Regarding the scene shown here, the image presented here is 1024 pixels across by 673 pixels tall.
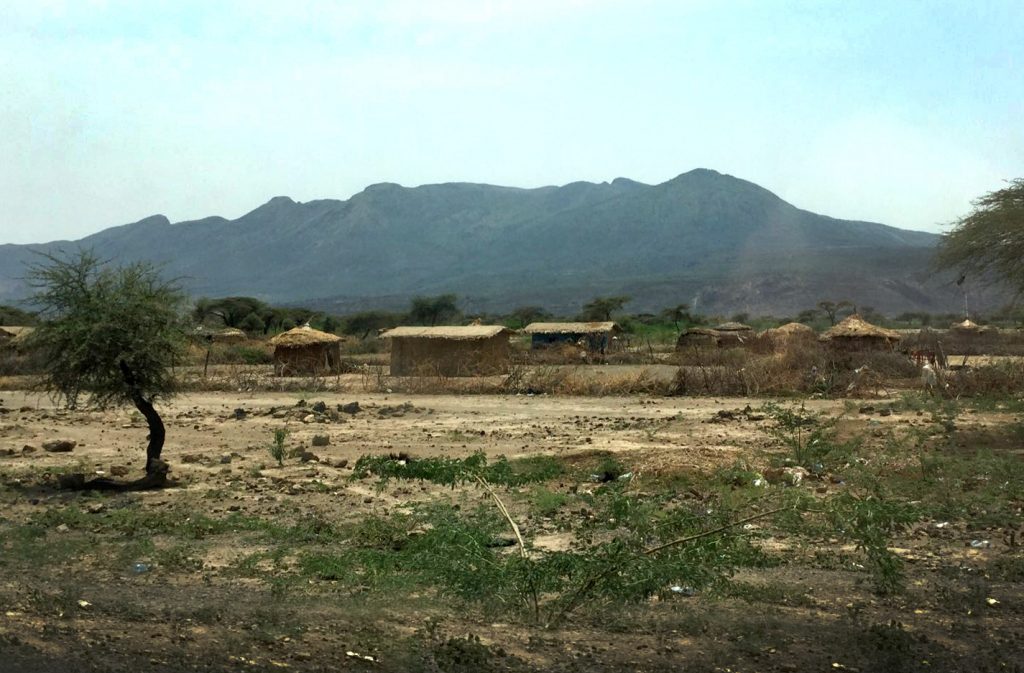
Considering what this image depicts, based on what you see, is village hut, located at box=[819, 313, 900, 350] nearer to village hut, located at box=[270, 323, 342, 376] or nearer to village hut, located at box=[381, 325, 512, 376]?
village hut, located at box=[381, 325, 512, 376]

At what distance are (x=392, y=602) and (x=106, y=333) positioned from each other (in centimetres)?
717

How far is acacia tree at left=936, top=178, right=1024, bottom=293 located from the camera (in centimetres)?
1719

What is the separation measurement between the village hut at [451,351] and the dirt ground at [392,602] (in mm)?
18304

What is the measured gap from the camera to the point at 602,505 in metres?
9.59

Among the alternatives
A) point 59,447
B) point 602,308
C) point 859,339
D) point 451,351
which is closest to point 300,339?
point 451,351

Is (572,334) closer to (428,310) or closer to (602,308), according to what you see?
(602,308)

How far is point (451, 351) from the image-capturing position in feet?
109

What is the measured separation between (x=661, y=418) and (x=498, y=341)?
16791mm

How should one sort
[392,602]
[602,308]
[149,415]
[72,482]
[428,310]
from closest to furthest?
[392,602] < [72,482] < [149,415] < [602,308] < [428,310]

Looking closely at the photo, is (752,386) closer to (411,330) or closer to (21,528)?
(411,330)

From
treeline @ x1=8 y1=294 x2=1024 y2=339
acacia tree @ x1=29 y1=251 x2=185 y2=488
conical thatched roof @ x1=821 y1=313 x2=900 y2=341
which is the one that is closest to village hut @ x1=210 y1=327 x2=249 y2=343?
treeline @ x1=8 y1=294 x2=1024 y2=339

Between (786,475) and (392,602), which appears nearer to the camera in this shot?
(392,602)

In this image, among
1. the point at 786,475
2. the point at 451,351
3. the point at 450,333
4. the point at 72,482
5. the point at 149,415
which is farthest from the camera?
the point at 450,333

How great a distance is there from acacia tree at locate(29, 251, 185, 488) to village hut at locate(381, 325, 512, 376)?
18.9 meters
